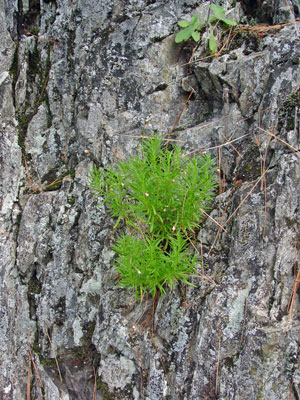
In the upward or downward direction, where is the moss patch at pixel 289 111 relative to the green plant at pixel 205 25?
downward

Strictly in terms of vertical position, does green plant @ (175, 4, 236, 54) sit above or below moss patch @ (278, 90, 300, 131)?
above

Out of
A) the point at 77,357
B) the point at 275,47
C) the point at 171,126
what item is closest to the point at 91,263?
the point at 77,357

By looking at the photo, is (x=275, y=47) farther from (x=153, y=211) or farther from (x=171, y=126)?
(x=153, y=211)

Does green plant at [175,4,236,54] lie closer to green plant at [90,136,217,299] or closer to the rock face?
the rock face

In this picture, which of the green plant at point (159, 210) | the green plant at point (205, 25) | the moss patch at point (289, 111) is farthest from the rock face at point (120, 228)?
the green plant at point (159, 210)

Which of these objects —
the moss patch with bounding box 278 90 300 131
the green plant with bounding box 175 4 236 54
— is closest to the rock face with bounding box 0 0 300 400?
the moss patch with bounding box 278 90 300 131

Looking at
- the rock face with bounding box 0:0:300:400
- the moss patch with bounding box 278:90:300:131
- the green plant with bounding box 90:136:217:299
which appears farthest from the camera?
the moss patch with bounding box 278:90:300:131

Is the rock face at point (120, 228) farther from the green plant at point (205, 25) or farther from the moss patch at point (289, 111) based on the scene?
the green plant at point (205, 25)

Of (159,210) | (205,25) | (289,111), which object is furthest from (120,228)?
(205,25)
